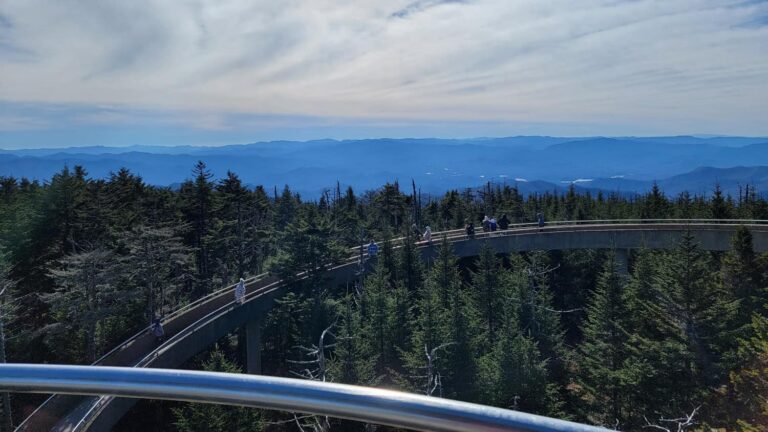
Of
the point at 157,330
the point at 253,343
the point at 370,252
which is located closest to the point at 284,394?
the point at 157,330

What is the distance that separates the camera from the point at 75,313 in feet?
62.6

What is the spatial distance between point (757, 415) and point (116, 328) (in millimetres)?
25586

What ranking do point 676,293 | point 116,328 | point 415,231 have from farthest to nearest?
point 415,231, point 116,328, point 676,293

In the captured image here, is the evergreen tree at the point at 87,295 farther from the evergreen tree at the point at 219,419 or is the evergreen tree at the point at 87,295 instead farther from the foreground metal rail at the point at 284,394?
the foreground metal rail at the point at 284,394

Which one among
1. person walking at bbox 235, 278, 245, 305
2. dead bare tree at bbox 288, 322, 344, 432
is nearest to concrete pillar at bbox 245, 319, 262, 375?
person walking at bbox 235, 278, 245, 305

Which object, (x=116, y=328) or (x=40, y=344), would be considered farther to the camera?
(x=116, y=328)

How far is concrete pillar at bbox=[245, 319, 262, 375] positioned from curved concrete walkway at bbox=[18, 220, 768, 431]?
0.27 feet

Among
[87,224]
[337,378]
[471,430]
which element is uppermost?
[471,430]

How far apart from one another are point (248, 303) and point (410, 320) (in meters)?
8.32

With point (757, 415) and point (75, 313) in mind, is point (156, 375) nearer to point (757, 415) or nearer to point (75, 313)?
point (757, 415)

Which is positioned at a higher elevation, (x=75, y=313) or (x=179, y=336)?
(x=75, y=313)

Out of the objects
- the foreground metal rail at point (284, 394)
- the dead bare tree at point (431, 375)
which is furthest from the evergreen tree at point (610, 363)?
the foreground metal rail at point (284, 394)

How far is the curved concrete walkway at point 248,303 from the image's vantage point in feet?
43.5

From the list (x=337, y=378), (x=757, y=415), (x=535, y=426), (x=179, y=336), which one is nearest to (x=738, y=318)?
(x=757, y=415)
